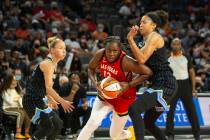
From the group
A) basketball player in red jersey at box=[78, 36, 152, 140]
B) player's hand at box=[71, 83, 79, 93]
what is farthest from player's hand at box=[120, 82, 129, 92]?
player's hand at box=[71, 83, 79, 93]

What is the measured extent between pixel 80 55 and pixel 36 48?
1.38 meters

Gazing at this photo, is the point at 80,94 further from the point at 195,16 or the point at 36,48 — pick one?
the point at 195,16

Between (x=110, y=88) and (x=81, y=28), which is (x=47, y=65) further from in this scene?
(x=81, y=28)

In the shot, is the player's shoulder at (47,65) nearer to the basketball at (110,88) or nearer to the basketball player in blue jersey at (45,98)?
the basketball player in blue jersey at (45,98)

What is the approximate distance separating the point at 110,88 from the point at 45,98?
38.0 inches

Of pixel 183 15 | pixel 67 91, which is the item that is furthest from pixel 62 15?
pixel 67 91

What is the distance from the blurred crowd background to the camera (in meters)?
14.2

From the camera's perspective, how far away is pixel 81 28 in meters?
17.6

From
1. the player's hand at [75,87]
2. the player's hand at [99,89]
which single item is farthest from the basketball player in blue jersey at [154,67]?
the player's hand at [75,87]

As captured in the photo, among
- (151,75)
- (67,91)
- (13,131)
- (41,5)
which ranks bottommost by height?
(13,131)

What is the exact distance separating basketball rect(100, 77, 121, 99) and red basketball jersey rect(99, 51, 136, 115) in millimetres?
116

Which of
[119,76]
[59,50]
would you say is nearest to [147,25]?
[119,76]

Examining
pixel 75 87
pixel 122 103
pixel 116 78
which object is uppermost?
pixel 116 78

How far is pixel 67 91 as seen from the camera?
11.2 m
